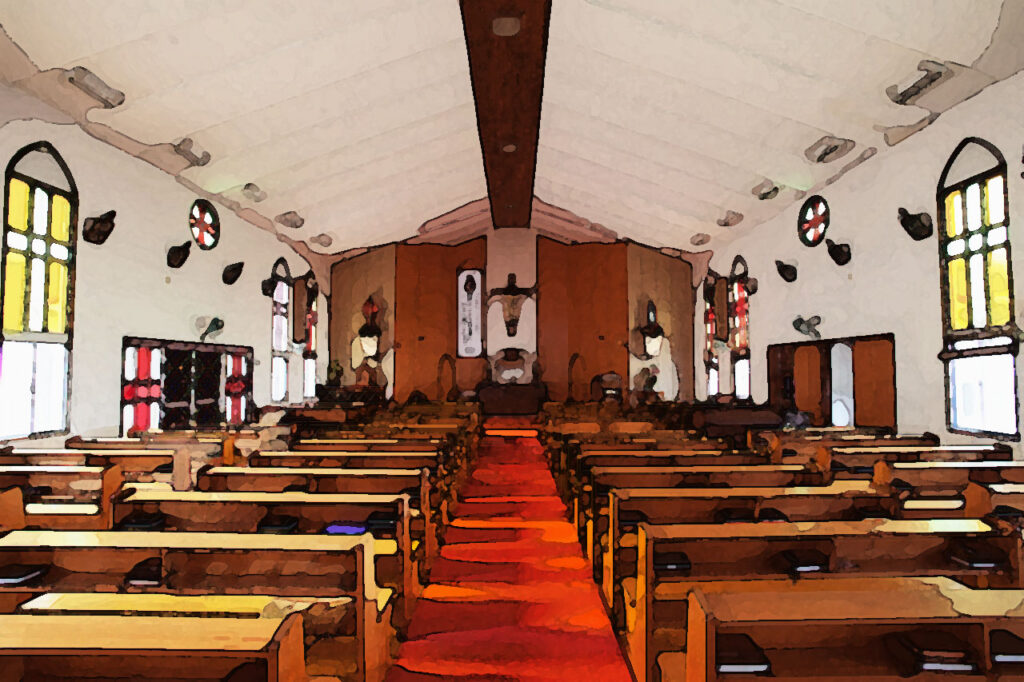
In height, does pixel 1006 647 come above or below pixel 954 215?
below

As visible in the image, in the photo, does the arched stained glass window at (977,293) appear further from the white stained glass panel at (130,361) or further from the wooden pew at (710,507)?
the white stained glass panel at (130,361)

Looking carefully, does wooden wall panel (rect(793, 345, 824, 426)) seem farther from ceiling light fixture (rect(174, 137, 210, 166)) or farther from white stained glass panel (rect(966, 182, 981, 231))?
ceiling light fixture (rect(174, 137, 210, 166))

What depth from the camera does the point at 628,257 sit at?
510 inches

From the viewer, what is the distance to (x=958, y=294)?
5426 millimetres

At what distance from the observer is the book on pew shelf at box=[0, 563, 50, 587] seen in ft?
6.01

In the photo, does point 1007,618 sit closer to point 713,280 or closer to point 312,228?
point 312,228

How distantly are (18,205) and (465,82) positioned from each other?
13.8ft

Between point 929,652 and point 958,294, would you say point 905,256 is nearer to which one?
point 958,294

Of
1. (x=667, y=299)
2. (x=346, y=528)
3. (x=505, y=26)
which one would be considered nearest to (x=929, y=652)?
(x=346, y=528)

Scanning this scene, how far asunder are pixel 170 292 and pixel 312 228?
9.78ft

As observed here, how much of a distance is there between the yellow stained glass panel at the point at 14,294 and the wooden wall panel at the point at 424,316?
8.01 m

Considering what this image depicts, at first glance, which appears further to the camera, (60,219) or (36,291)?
(60,219)

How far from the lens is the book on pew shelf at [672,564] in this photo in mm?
1990

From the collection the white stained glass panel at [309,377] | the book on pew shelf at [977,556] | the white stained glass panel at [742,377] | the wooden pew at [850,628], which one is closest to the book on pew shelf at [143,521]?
the wooden pew at [850,628]
